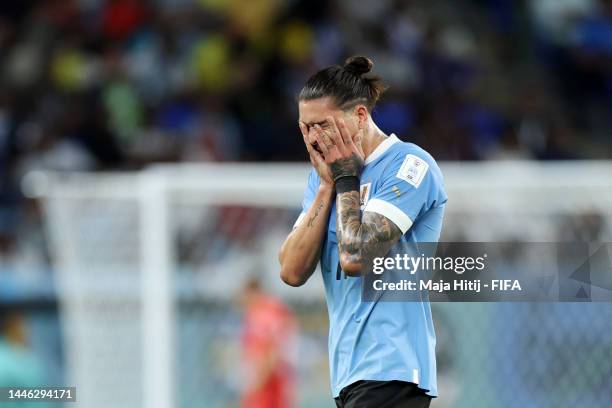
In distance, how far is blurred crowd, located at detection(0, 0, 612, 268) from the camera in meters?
12.5

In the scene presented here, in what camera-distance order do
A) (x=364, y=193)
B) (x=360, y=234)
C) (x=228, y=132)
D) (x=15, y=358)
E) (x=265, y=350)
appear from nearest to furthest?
1. (x=360, y=234)
2. (x=364, y=193)
3. (x=15, y=358)
4. (x=265, y=350)
5. (x=228, y=132)

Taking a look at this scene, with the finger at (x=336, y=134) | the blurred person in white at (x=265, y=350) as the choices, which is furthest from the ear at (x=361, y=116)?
the blurred person in white at (x=265, y=350)

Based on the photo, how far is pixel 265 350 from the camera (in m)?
8.59

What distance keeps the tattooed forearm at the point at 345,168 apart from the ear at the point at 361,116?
0.41ft

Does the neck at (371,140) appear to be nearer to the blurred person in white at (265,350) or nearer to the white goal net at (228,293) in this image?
the white goal net at (228,293)

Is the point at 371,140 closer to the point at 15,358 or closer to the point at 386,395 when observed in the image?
the point at 386,395

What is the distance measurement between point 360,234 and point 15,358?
3976mm

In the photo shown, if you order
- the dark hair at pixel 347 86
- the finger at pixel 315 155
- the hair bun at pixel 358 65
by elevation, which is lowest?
the finger at pixel 315 155

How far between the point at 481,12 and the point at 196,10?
3.05m

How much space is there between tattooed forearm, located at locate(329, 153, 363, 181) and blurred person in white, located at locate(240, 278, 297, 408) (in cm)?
433

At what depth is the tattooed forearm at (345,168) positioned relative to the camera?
414cm

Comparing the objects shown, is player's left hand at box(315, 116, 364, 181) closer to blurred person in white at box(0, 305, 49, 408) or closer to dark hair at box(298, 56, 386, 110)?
dark hair at box(298, 56, 386, 110)

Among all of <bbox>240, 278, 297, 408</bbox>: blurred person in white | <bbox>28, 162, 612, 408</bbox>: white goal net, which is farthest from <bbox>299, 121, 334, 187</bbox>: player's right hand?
<bbox>240, 278, 297, 408</bbox>: blurred person in white

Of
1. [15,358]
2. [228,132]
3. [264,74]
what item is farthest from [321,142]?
[264,74]
